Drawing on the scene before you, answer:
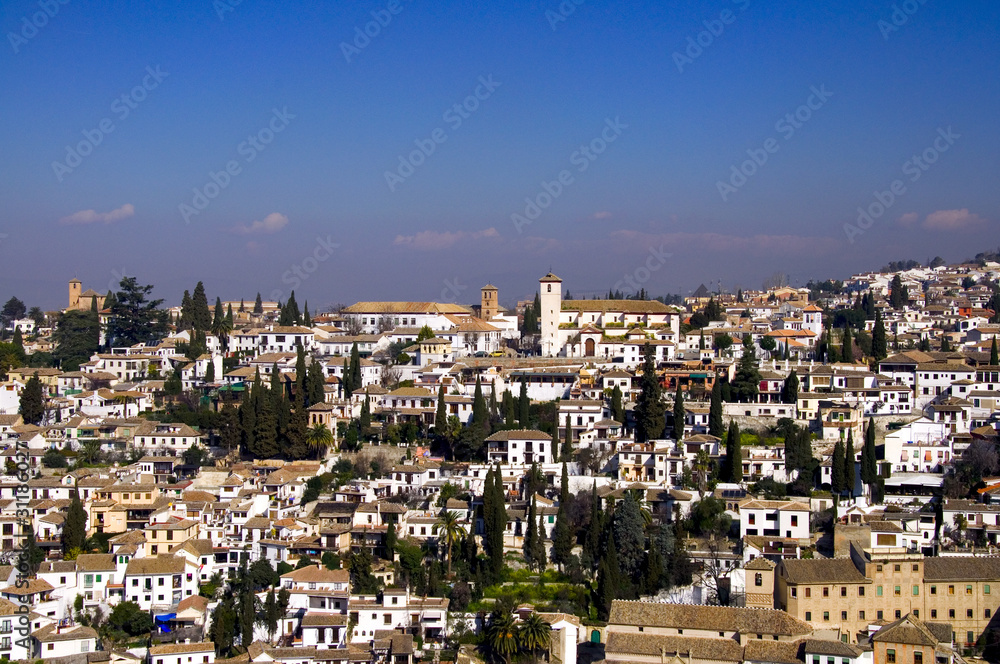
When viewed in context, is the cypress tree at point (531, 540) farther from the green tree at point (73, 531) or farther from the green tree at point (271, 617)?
the green tree at point (73, 531)

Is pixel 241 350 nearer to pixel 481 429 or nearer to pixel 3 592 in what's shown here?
pixel 481 429

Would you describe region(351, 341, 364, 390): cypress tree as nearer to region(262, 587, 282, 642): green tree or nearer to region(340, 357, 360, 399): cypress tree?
region(340, 357, 360, 399): cypress tree

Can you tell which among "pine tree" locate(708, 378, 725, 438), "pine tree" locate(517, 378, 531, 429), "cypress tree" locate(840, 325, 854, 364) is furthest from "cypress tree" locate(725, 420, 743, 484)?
"cypress tree" locate(840, 325, 854, 364)

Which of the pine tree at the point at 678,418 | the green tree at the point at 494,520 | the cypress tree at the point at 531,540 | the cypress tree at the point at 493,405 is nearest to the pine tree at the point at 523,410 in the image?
the cypress tree at the point at 493,405

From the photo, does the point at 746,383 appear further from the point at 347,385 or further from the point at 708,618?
the point at 347,385

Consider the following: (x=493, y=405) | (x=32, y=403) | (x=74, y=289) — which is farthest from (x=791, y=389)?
(x=74, y=289)
